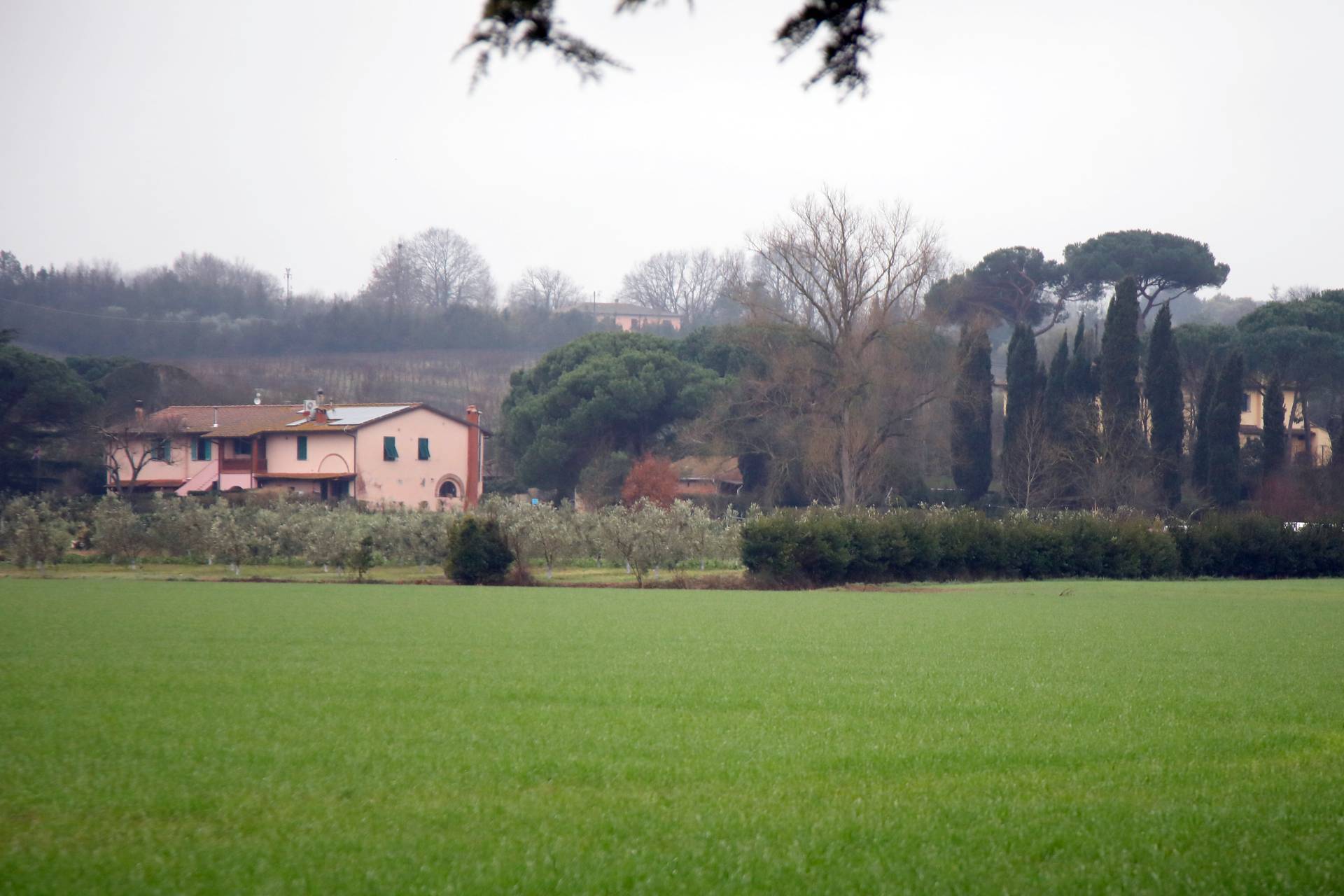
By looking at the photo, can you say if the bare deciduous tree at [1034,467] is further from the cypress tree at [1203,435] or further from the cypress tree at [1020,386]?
the cypress tree at [1203,435]

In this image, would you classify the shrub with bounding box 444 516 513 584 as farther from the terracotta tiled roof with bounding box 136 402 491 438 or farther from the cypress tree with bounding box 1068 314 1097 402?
the cypress tree with bounding box 1068 314 1097 402

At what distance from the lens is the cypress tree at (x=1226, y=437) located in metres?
51.4

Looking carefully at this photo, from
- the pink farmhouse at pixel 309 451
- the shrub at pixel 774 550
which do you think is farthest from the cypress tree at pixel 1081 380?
the pink farmhouse at pixel 309 451

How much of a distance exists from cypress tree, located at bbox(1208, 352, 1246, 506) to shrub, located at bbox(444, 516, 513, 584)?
116ft

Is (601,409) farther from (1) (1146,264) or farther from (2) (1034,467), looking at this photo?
(1) (1146,264)

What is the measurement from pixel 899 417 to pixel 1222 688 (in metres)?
41.7

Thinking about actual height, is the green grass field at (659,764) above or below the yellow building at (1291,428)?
below

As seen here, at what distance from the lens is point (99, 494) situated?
55.4 meters

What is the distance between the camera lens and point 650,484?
164 ft

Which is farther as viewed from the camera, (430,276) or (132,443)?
(430,276)

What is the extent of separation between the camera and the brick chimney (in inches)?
2429

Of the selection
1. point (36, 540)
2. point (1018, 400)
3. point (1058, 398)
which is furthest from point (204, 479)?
point (1058, 398)

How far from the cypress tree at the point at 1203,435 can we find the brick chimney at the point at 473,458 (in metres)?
36.2

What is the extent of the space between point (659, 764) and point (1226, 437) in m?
50.9
